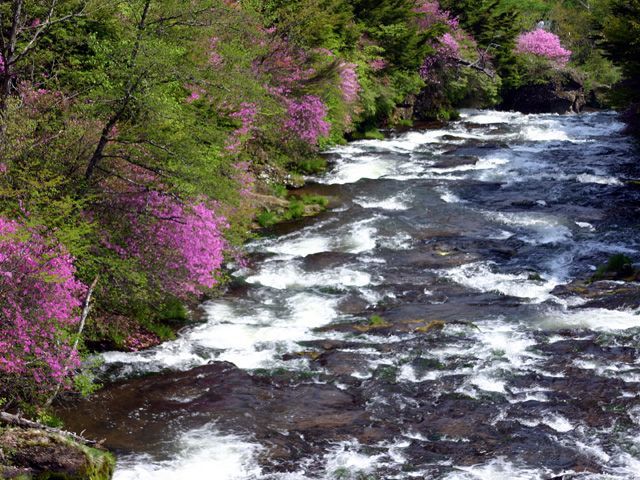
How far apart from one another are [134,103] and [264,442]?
677 centimetres

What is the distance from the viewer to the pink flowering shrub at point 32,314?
10445 mm

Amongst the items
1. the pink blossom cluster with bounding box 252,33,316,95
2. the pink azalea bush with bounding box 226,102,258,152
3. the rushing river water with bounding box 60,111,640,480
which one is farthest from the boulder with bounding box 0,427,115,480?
the pink blossom cluster with bounding box 252,33,316,95

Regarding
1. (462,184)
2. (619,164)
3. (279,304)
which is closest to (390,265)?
(279,304)

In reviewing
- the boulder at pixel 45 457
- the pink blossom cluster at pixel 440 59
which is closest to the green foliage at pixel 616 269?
the boulder at pixel 45 457

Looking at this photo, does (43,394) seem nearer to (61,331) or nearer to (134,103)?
(61,331)

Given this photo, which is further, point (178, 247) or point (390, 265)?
point (390, 265)

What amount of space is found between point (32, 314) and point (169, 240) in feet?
13.9

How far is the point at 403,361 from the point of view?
14.3 m

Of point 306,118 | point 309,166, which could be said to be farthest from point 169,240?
point 309,166

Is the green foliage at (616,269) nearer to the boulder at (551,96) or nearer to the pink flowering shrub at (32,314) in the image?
the pink flowering shrub at (32,314)

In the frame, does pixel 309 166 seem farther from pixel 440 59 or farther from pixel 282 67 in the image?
pixel 440 59

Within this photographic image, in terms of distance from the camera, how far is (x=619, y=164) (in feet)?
103

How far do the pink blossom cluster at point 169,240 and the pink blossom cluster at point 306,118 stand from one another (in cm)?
1238

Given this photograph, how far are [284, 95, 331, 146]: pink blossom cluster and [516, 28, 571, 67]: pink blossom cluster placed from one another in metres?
32.3
